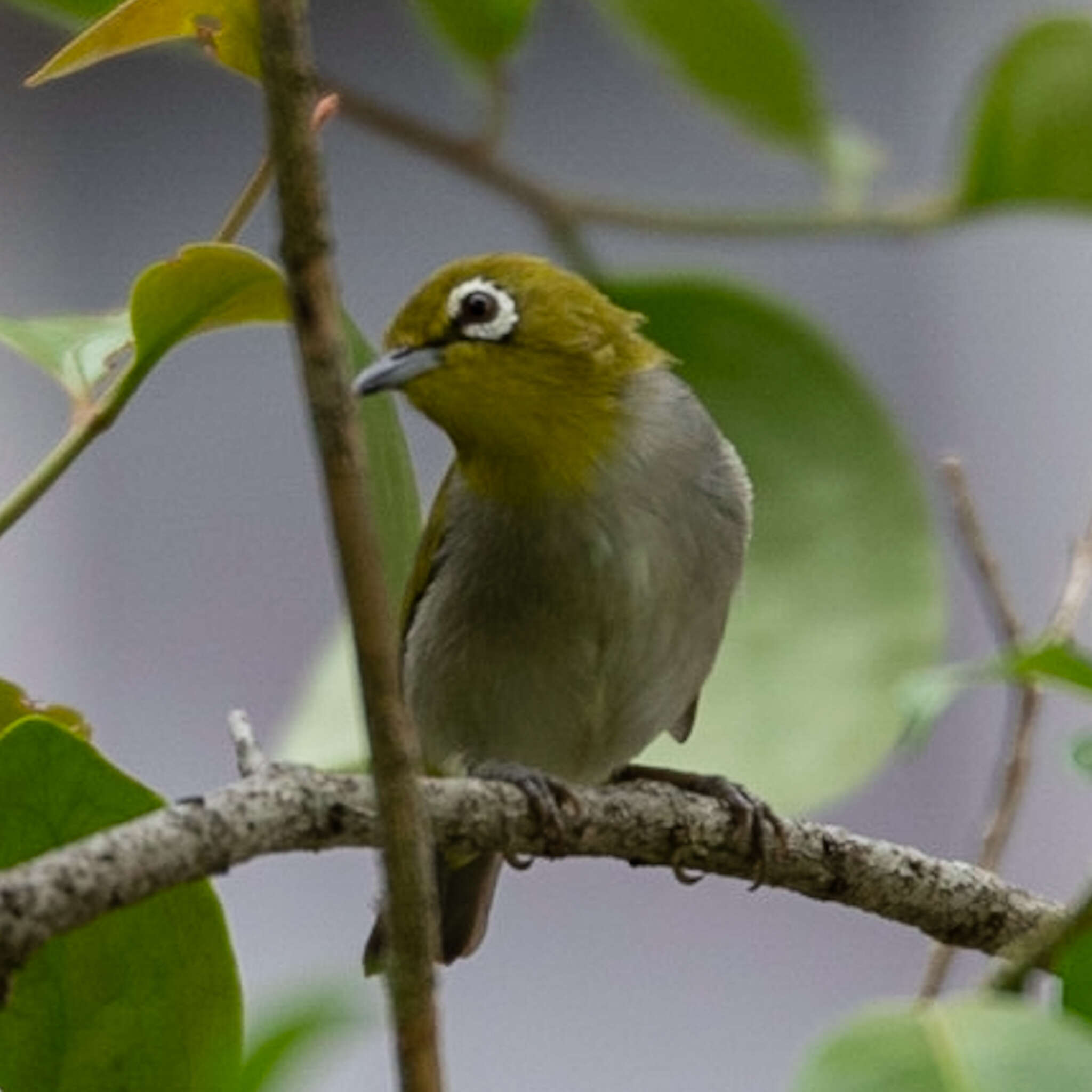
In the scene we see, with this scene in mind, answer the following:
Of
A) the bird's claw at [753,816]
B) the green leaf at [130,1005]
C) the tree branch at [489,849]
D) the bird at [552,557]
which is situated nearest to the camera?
the tree branch at [489,849]

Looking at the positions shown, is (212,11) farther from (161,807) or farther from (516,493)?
(516,493)

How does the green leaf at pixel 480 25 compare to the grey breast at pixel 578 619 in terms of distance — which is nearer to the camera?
the green leaf at pixel 480 25

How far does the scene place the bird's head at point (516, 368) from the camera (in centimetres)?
169

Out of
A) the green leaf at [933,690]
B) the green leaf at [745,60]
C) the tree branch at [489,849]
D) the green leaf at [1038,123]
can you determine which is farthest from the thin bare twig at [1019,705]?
the green leaf at [933,690]

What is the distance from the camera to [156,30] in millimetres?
939

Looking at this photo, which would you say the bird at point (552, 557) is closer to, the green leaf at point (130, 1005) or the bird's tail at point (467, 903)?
the bird's tail at point (467, 903)

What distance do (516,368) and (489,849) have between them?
33.3 inches

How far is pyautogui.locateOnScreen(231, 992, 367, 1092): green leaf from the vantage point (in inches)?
22.5

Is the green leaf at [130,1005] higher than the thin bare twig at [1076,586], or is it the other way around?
the thin bare twig at [1076,586]

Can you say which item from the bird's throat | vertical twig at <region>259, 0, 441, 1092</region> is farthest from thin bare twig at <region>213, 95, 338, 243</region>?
the bird's throat

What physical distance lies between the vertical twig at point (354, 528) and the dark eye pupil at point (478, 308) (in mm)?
1094

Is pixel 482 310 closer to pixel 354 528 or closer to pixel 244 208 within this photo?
pixel 244 208

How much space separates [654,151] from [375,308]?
645 millimetres

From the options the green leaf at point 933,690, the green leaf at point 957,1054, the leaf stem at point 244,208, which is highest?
the leaf stem at point 244,208
